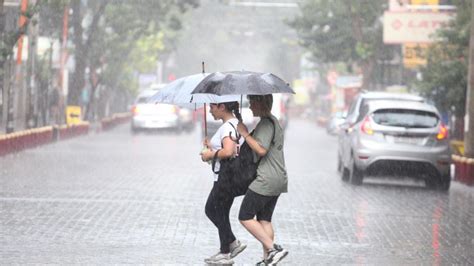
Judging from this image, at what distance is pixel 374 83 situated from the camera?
5416 centimetres

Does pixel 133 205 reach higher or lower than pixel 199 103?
lower

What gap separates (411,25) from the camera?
37.8m

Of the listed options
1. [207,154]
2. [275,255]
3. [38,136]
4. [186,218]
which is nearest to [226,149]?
[207,154]

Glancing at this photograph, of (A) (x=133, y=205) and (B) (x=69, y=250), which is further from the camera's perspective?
(A) (x=133, y=205)

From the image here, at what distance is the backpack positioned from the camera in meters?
10.7

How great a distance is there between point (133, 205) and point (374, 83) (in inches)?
1491

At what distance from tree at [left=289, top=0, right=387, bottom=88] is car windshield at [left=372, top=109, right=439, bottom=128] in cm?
2644

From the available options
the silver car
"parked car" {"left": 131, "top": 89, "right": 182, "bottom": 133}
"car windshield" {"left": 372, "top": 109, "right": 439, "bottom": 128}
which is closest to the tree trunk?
"parked car" {"left": 131, "top": 89, "right": 182, "bottom": 133}

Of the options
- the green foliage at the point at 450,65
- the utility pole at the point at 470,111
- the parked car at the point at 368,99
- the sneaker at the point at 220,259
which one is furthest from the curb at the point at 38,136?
the sneaker at the point at 220,259

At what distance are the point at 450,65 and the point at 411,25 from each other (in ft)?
22.4

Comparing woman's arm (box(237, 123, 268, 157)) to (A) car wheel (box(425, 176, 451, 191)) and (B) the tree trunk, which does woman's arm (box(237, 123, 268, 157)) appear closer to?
(A) car wheel (box(425, 176, 451, 191))

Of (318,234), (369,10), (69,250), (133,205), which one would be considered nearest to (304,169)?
(133,205)

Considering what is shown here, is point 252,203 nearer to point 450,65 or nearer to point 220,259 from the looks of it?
point 220,259

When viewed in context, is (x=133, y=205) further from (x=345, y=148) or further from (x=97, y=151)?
(x=97, y=151)
